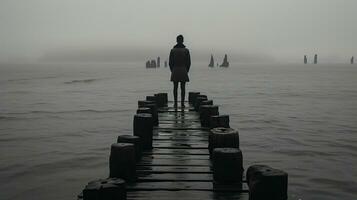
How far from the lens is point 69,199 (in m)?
10.4

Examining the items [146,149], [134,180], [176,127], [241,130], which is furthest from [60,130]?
[134,180]

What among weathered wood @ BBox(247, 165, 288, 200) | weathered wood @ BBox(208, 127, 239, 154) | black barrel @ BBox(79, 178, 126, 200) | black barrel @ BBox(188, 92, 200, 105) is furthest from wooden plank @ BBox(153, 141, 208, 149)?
black barrel @ BBox(188, 92, 200, 105)

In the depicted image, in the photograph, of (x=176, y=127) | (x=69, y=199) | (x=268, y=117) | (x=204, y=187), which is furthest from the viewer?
(x=268, y=117)

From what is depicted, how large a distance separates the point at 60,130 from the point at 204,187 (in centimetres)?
1730

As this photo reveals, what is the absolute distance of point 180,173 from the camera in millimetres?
7418

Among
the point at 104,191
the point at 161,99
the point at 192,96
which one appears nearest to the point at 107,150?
the point at 161,99

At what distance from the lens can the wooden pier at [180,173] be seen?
5.53 metres

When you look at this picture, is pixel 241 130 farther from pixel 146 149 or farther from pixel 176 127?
pixel 146 149

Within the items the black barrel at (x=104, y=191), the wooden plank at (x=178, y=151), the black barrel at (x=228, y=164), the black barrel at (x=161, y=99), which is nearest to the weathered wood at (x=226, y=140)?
the wooden plank at (x=178, y=151)

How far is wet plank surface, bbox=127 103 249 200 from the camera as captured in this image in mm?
6430

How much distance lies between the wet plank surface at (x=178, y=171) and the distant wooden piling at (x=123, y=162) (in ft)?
0.73

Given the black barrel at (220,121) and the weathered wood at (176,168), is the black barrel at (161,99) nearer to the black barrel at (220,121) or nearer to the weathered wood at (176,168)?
the weathered wood at (176,168)

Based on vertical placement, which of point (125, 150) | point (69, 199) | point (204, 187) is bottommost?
point (69, 199)

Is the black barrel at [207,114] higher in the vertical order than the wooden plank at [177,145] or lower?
higher
